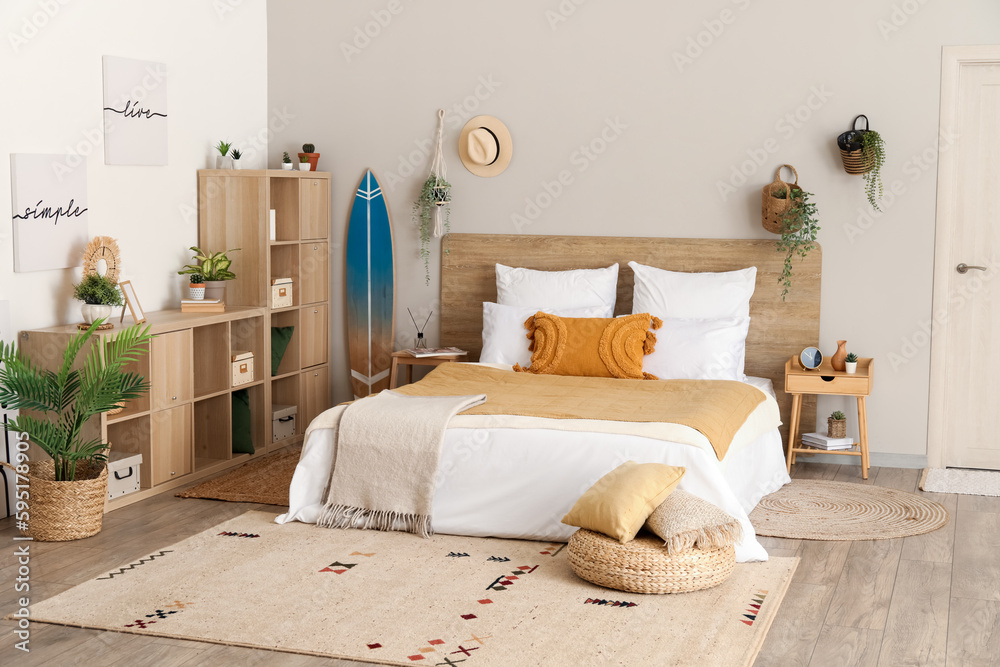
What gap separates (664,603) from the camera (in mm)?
3219

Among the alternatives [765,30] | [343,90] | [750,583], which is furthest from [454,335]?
[750,583]

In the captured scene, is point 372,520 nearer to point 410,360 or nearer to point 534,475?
point 534,475

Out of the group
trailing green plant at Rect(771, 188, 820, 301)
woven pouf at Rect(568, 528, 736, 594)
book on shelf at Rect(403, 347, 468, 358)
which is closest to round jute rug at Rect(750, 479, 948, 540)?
woven pouf at Rect(568, 528, 736, 594)

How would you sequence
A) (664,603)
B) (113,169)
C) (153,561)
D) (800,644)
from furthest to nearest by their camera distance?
(113,169), (153,561), (664,603), (800,644)

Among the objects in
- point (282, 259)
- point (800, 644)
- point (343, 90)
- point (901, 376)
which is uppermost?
point (343, 90)

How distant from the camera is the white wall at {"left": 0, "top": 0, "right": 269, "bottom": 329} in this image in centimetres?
427

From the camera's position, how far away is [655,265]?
215 inches

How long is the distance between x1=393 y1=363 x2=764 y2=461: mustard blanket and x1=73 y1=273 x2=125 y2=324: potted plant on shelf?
131cm

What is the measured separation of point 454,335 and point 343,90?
5.00 ft

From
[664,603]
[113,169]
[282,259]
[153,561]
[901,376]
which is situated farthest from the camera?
[282,259]

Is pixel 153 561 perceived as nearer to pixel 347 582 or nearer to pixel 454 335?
pixel 347 582

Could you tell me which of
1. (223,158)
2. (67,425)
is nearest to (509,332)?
(223,158)

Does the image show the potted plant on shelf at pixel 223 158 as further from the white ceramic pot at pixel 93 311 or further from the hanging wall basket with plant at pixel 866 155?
the hanging wall basket with plant at pixel 866 155

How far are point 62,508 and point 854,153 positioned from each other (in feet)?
12.5
